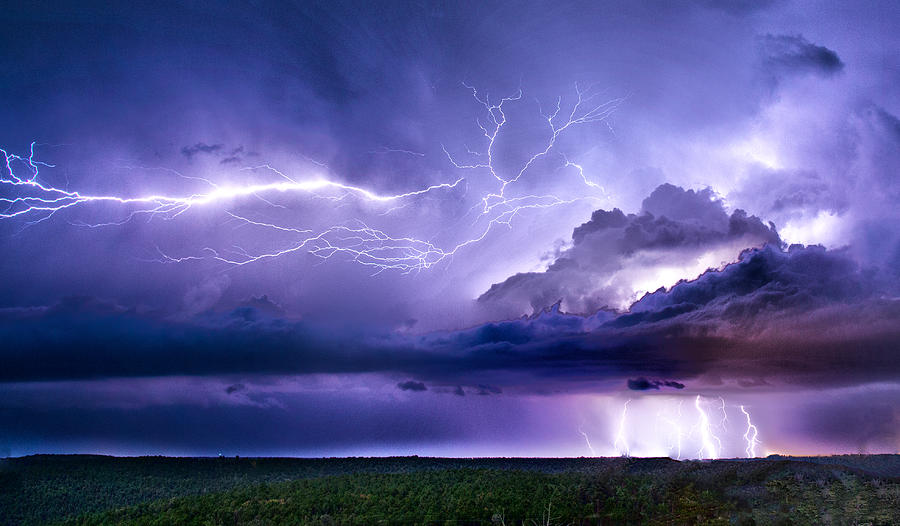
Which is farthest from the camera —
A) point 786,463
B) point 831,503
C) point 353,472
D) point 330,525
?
point 353,472

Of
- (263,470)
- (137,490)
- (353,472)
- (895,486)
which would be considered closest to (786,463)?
(895,486)

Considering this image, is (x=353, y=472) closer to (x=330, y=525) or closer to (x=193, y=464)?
(x=193, y=464)

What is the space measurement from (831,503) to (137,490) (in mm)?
51728

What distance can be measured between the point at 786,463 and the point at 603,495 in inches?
607

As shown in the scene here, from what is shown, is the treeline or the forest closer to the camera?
the treeline

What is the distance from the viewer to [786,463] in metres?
47.4

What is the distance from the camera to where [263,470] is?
65812 mm

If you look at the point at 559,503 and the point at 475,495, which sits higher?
the point at 475,495

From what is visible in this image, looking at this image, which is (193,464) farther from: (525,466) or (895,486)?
(895,486)

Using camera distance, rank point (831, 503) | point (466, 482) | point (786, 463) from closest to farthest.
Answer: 1. point (831, 503)
2. point (786, 463)
3. point (466, 482)

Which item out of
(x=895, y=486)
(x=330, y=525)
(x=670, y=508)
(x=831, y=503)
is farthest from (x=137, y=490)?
(x=895, y=486)

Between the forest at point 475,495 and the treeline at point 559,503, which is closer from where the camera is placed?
the treeline at point 559,503

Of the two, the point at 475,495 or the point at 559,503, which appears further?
the point at 475,495

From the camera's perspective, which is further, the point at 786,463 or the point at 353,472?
the point at 353,472
